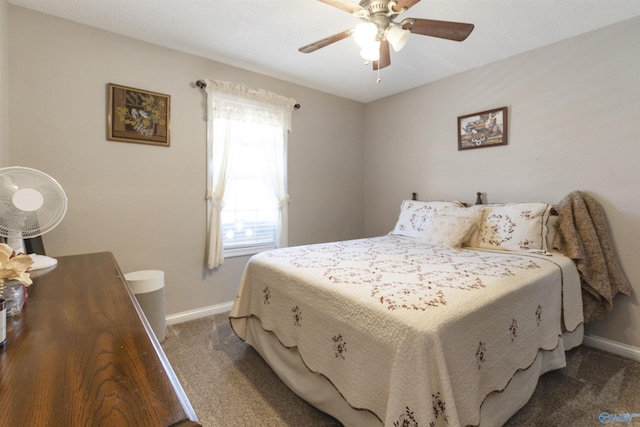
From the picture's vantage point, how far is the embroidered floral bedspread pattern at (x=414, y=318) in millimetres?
1044

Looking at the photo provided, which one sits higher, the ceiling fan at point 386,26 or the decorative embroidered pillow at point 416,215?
the ceiling fan at point 386,26

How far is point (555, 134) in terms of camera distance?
239cm

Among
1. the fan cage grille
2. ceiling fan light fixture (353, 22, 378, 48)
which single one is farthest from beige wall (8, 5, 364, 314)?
ceiling fan light fixture (353, 22, 378, 48)

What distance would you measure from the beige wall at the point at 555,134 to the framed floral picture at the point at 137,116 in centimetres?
256

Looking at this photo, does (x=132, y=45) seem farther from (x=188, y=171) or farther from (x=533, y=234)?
(x=533, y=234)

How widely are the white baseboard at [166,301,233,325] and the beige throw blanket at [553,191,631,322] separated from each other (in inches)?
112

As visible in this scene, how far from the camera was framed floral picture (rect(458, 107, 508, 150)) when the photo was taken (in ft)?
8.80

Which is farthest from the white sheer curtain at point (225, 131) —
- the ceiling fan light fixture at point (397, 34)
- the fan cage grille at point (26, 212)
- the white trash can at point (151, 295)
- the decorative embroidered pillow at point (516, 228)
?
the decorative embroidered pillow at point (516, 228)

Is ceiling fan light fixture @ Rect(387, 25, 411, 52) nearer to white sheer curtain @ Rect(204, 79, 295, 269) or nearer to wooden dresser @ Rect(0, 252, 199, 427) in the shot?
white sheer curtain @ Rect(204, 79, 295, 269)

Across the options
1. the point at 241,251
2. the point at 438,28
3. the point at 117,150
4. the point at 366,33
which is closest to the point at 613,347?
the point at 438,28

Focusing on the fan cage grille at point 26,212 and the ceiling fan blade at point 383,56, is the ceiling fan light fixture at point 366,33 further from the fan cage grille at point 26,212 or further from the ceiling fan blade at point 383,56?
the fan cage grille at point 26,212

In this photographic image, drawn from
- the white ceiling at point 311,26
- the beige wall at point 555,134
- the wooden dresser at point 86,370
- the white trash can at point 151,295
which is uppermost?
the white ceiling at point 311,26

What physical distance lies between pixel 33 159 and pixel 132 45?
112 centimetres

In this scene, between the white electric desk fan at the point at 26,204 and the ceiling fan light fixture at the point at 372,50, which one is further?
the ceiling fan light fixture at the point at 372,50
